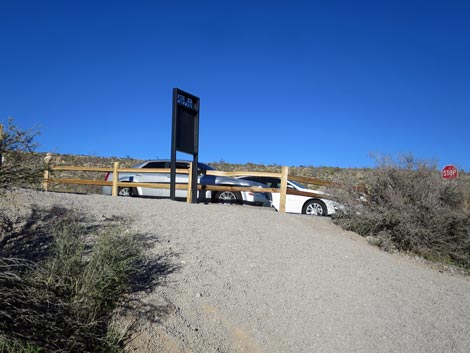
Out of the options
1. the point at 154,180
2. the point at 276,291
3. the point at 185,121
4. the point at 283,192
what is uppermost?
the point at 185,121

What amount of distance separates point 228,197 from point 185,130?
2.56 m

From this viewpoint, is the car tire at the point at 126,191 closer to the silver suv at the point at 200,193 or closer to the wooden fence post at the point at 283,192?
the silver suv at the point at 200,193

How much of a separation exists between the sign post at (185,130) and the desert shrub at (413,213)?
3.97 m

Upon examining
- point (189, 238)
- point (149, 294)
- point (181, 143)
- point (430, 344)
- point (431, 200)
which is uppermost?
point (181, 143)

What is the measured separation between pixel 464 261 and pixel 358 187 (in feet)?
10.1

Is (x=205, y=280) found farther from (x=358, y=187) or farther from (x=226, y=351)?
(x=358, y=187)

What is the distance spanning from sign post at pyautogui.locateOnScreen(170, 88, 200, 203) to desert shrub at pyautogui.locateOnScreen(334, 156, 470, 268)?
3.97 meters

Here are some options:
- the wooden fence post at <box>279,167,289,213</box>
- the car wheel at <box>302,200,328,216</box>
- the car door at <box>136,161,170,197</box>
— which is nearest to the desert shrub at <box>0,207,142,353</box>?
the wooden fence post at <box>279,167,289,213</box>

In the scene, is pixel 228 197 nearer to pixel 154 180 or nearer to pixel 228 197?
pixel 228 197

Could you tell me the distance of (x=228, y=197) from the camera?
14227mm

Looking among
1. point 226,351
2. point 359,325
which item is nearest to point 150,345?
point 226,351

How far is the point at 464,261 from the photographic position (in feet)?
36.9

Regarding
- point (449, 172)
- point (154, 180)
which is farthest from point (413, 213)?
point (154, 180)

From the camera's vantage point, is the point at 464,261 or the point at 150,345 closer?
the point at 150,345
